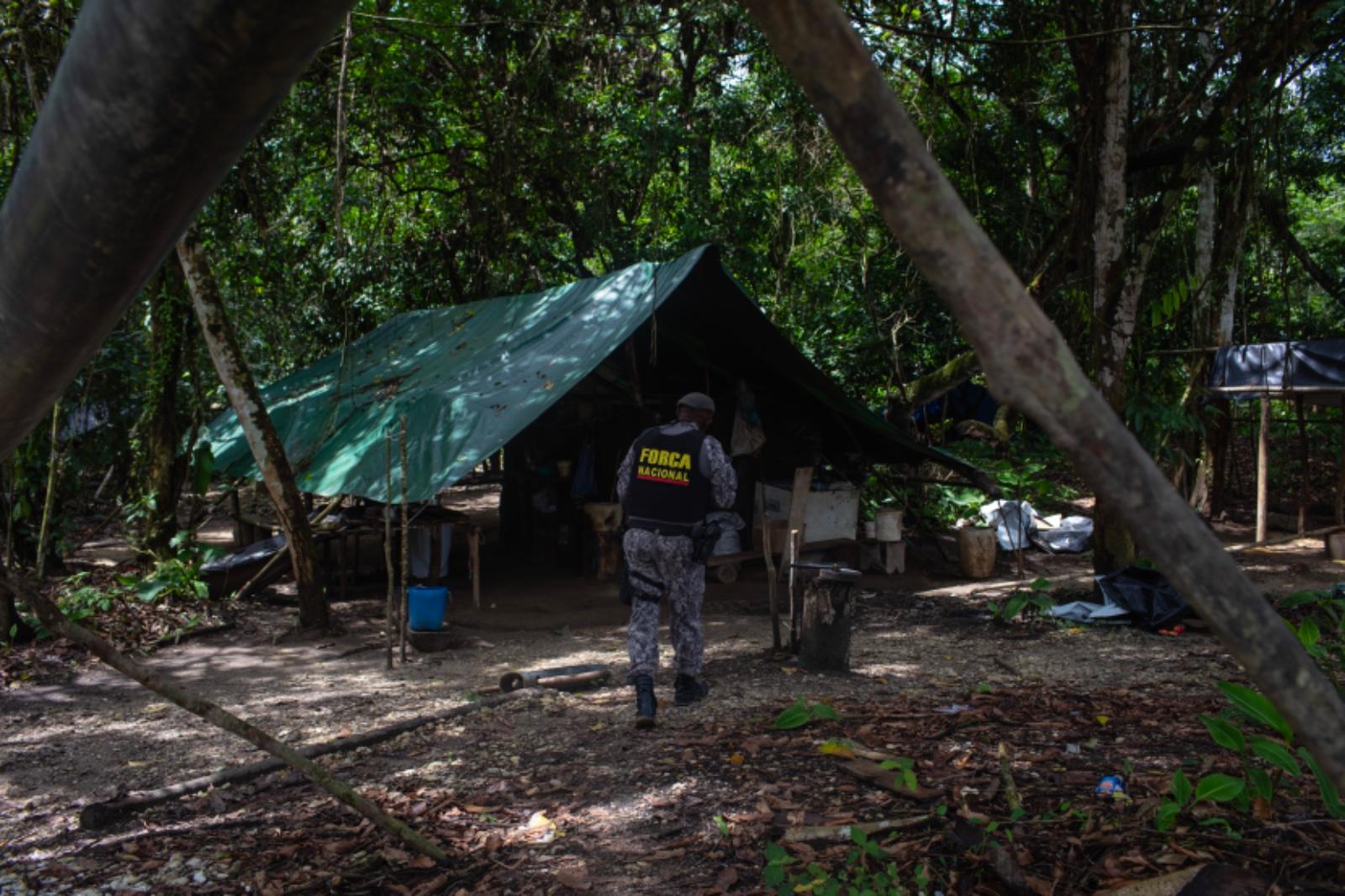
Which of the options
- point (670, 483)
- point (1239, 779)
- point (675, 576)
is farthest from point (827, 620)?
point (1239, 779)

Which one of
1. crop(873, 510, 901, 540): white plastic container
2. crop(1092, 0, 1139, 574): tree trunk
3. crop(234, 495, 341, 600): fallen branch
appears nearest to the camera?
crop(1092, 0, 1139, 574): tree trunk

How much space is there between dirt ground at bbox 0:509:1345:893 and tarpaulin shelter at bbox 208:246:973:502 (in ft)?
5.54

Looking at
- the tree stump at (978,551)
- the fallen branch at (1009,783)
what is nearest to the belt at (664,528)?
the fallen branch at (1009,783)

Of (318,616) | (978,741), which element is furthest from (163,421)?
(978,741)

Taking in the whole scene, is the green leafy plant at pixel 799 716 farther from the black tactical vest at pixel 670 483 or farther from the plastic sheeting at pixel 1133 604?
the plastic sheeting at pixel 1133 604

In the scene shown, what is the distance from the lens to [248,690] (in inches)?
273

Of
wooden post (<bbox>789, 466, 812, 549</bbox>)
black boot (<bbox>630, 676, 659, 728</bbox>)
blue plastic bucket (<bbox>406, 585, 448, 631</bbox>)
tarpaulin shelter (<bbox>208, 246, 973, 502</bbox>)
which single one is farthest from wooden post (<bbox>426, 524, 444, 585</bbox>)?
black boot (<bbox>630, 676, 659, 728</bbox>)

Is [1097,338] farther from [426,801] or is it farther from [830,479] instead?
[426,801]

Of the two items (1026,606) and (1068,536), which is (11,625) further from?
(1068,536)

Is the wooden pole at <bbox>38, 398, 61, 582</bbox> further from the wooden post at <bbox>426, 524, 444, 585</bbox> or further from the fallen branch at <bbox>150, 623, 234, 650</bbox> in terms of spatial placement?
the wooden post at <bbox>426, 524, 444, 585</bbox>

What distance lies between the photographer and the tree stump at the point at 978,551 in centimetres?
1131

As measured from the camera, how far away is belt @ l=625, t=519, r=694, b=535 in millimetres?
5977

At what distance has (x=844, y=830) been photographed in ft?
12.3

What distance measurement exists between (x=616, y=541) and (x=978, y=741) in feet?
21.9
